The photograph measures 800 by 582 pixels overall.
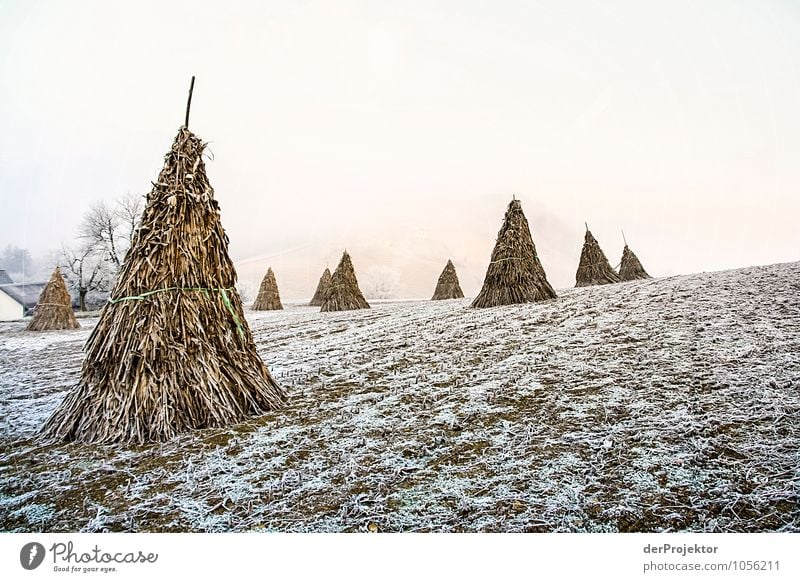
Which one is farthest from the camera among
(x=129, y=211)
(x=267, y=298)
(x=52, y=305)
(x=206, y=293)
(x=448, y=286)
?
(x=448, y=286)

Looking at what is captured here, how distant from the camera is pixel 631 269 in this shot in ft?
34.1

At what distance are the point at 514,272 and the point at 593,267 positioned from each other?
4.34 meters

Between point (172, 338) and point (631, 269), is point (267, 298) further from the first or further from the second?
point (631, 269)

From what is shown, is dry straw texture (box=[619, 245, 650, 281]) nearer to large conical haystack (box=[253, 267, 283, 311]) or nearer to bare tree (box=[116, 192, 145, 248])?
large conical haystack (box=[253, 267, 283, 311])

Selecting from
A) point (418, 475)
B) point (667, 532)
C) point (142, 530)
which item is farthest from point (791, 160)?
point (142, 530)

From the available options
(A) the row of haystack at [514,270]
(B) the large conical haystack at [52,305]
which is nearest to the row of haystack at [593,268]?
(A) the row of haystack at [514,270]

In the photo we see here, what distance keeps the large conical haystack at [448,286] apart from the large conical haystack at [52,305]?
28.2 ft

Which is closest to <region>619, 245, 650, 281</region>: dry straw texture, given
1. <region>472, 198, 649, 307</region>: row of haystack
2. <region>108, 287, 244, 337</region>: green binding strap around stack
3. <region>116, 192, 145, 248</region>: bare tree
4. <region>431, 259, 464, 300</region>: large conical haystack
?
<region>431, 259, 464, 300</region>: large conical haystack

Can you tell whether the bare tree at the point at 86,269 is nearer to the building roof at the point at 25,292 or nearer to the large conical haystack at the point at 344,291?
the building roof at the point at 25,292

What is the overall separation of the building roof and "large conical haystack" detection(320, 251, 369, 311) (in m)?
5.73

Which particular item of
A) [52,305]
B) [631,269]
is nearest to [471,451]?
[52,305]

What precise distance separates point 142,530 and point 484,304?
211 inches

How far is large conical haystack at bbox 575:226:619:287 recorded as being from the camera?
9562 mm

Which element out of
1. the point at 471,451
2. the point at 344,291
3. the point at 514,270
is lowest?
the point at 471,451
